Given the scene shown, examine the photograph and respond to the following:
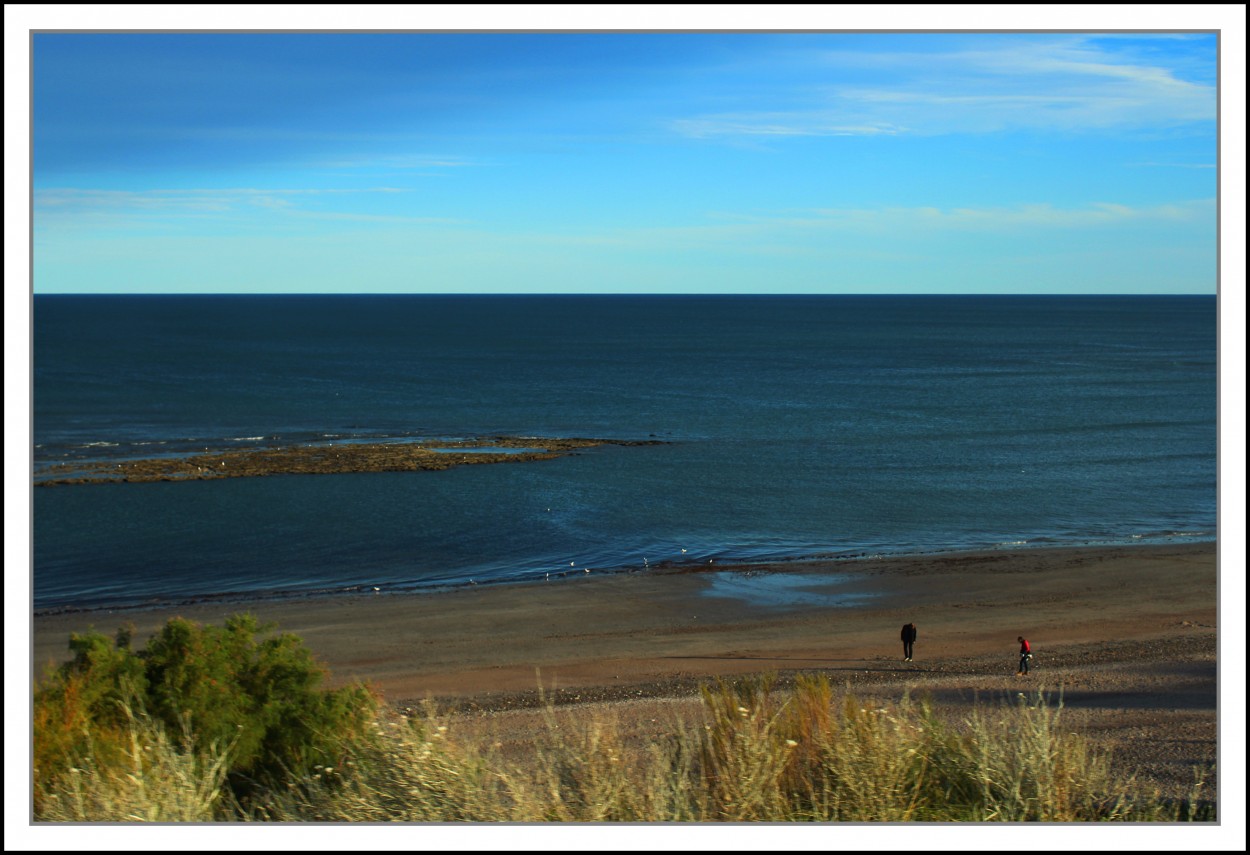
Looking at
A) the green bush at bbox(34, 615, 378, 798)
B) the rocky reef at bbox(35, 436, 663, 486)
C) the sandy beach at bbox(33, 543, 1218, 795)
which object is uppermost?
the rocky reef at bbox(35, 436, 663, 486)

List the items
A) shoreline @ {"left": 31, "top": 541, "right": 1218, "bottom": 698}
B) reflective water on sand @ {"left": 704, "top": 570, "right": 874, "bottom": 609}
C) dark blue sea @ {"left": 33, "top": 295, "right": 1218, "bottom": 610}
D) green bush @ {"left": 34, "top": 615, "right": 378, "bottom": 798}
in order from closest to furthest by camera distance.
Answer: green bush @ {"left": 34, "top": 615, "right": 378, "bottom": 798}, shoreline @ {"left": 31, "top": 541, "right": 1218, "bottom": 698}, reflective water on sand @ {"left": 704, "top": 570, "right": 874, "bottom": 609}, dark blue sea @ {"left": 33, "top": 295, "right": 1218, "bottom": 610}

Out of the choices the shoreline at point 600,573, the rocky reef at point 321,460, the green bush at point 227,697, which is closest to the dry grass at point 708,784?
the green bush at point 227,697

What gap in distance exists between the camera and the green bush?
30.0 ft

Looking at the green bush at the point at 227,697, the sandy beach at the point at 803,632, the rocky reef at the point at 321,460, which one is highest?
the rocky reef at the point at 321,460

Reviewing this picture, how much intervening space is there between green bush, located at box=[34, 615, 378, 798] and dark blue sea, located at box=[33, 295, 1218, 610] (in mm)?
17577

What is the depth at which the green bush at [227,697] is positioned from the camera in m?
9.15

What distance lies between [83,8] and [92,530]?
3197 cm

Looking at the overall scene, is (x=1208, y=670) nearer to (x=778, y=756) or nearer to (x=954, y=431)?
(x=778, y=756)

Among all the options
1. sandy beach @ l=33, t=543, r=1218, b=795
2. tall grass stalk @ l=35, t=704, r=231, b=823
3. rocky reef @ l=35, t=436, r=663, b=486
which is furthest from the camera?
rocky reef @ l=35, t=436, r=663, b=486

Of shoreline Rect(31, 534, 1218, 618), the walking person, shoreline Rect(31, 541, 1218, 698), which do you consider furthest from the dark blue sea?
the walking person

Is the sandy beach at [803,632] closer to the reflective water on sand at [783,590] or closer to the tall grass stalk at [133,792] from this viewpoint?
the reflective water on sand at [783,590]

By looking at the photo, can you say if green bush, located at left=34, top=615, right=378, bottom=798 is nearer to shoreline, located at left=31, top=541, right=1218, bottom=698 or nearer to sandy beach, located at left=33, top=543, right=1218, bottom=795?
sandy beach, located at left=33, top=543, right=1218, bottom=795

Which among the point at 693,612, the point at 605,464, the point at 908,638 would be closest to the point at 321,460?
the point at 605,464

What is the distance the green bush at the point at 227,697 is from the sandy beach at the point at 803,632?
20.6 ft
